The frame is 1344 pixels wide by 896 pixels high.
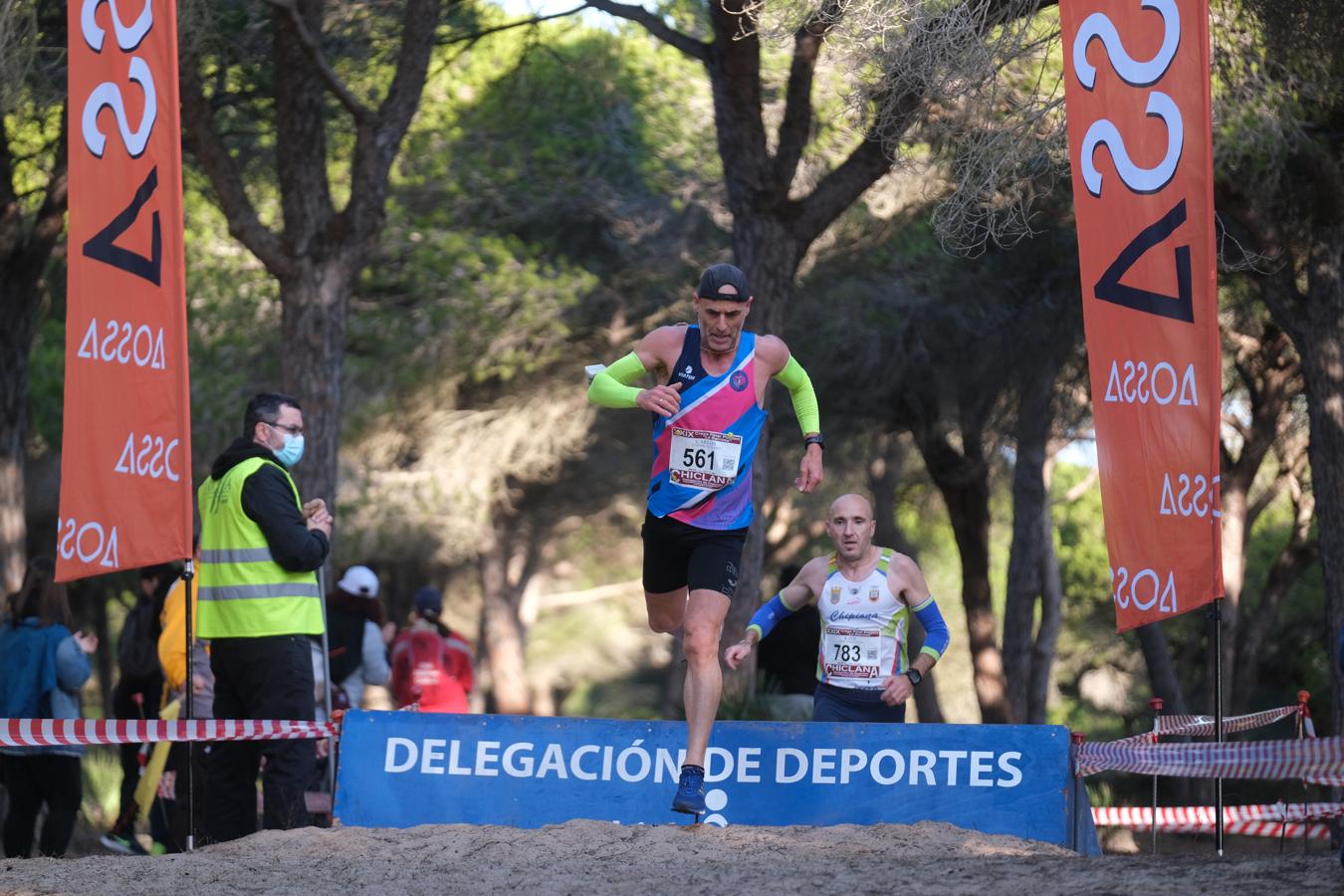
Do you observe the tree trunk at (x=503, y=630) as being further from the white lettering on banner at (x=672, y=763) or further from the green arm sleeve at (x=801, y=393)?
the green arm sleeve at (x=801, y=393)

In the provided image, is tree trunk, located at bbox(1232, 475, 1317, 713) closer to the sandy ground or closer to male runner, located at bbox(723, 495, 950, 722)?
male runner, located at bbox(723, 495, 950, 722)

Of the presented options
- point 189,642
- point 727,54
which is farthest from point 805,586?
point 727,54

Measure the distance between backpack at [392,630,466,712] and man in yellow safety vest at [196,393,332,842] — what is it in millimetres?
3986

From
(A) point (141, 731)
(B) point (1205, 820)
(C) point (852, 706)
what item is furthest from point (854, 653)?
(B) point (1205, 820)

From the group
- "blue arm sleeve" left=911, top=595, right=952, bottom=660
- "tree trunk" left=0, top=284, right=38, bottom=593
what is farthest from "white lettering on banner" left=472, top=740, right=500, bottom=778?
"tree trunk" left=0, top=284, right=38, bottom=593

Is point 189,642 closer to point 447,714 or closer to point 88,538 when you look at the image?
point 88,538

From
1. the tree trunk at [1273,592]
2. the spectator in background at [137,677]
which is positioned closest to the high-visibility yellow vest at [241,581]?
the spectator in background at [137,677]

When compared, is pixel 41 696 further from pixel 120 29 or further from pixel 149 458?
pixel 120 29

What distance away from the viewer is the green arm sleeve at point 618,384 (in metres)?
6.95

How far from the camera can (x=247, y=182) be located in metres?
16.7

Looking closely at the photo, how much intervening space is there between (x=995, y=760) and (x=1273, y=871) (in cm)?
174

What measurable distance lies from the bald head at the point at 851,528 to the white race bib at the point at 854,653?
1.25 ft

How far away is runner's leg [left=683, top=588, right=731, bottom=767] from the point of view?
6.62 metres

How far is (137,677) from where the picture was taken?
10805 mm
